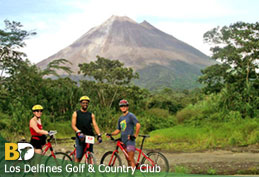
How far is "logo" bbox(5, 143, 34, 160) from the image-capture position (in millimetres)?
6988

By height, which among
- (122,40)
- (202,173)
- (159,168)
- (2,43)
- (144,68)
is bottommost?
(202,173)

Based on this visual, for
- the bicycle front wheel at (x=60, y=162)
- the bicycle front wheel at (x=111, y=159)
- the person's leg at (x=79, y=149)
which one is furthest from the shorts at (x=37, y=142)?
the bicycle front wheel at (x=111, y=159)

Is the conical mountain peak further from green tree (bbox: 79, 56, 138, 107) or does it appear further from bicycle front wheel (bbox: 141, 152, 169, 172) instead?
bicycle front wheel (bbox: 141, 152, 169, 172)

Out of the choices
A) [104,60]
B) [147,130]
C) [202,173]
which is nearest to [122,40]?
[104,60]

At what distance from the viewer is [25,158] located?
7074 millimetres

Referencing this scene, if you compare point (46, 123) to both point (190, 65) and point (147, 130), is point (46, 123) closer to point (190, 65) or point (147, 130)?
point (147, 130)

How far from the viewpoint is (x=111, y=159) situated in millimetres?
6926

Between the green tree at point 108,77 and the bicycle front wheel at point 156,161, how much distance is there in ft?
66.4

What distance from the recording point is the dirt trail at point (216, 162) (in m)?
9.18

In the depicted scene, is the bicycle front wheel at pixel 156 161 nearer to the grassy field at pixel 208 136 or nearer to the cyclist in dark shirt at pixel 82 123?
the cyclist in dark shirt at pixel 82 123

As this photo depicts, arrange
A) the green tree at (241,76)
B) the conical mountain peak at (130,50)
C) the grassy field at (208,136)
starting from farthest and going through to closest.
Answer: the conical mountain peak at (130,50)
the green tree at (241,76)
the grassy field at (208,136)

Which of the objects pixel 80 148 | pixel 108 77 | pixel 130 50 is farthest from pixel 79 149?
pixel 130 50

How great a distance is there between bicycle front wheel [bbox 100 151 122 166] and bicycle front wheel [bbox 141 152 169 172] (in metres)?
0.49

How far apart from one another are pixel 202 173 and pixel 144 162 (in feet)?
9.09
